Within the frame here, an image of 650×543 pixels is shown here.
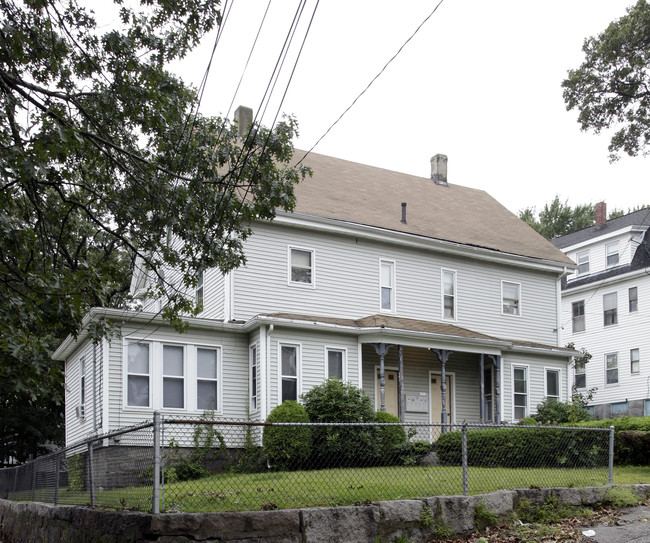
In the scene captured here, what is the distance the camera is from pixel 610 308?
32.9m

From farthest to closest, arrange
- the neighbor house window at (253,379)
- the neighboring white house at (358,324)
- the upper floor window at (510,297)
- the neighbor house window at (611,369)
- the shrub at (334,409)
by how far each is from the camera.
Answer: the neighbor house window at (611,369) → the upper floor window at (510,297) → the neighbor house window at (253,379) → the neighboring white house at (358,324) → the shrub at (334,409)

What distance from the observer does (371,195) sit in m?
23.4

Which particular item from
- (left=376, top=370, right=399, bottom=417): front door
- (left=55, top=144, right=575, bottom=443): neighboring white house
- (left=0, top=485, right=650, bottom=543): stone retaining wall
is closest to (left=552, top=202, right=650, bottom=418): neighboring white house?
(left=55, top=144, right=575, bottom=443): neighboring white house

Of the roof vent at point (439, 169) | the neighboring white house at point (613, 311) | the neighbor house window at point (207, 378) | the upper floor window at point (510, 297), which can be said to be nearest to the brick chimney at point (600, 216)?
the neighboring white house at point (613, 311)

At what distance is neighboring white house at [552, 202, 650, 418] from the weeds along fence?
54.0 feet

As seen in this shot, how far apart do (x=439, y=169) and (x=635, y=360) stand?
12059mm

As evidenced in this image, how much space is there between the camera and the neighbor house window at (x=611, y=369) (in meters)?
32.2

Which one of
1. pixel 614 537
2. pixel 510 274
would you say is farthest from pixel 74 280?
pixel 510 274

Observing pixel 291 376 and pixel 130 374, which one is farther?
pixel 291 376

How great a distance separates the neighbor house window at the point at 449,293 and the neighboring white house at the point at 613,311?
12.2 m

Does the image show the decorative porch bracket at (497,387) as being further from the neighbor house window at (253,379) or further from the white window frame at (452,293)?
the neighbor house window at (253,379)

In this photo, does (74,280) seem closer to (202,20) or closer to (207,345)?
(202,20)

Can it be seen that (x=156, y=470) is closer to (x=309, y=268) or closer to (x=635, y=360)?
(x=309, y=268)

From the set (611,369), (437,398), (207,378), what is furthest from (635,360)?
(207,378)
